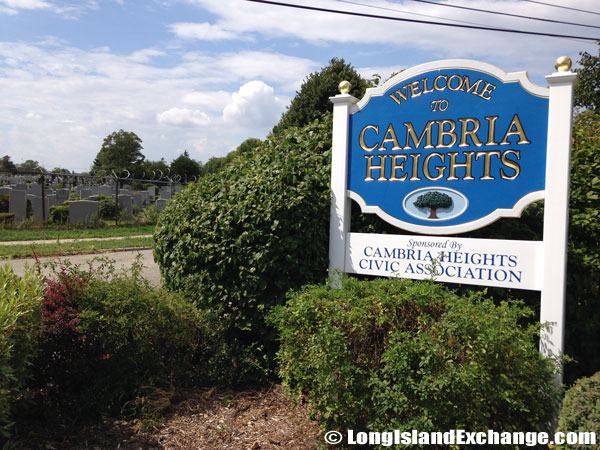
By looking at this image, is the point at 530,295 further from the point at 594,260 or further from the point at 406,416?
the point at 406,416

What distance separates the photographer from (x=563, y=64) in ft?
11.3

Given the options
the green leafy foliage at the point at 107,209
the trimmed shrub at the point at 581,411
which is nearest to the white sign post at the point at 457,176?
the trimmed shrub at the point at 581,411

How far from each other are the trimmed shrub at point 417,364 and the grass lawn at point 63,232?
498 inches

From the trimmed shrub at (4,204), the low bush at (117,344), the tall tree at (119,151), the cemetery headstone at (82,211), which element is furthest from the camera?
the tall tree at (119,151)

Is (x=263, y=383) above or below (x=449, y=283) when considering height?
below

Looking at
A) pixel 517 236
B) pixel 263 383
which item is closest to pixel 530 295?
pixel 517 236

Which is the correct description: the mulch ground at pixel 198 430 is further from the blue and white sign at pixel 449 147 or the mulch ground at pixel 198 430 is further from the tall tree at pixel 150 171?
the tall tree at pixel 150 171

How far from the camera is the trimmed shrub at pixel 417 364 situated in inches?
108

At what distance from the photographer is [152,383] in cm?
381

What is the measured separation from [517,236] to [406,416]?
6.66ft

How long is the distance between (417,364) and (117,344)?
2.30 metres

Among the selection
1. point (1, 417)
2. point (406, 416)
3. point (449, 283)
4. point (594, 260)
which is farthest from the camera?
point (449, 283)

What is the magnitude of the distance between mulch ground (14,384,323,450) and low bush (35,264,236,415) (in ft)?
0.62

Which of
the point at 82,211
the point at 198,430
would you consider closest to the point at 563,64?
the point at 198,430
